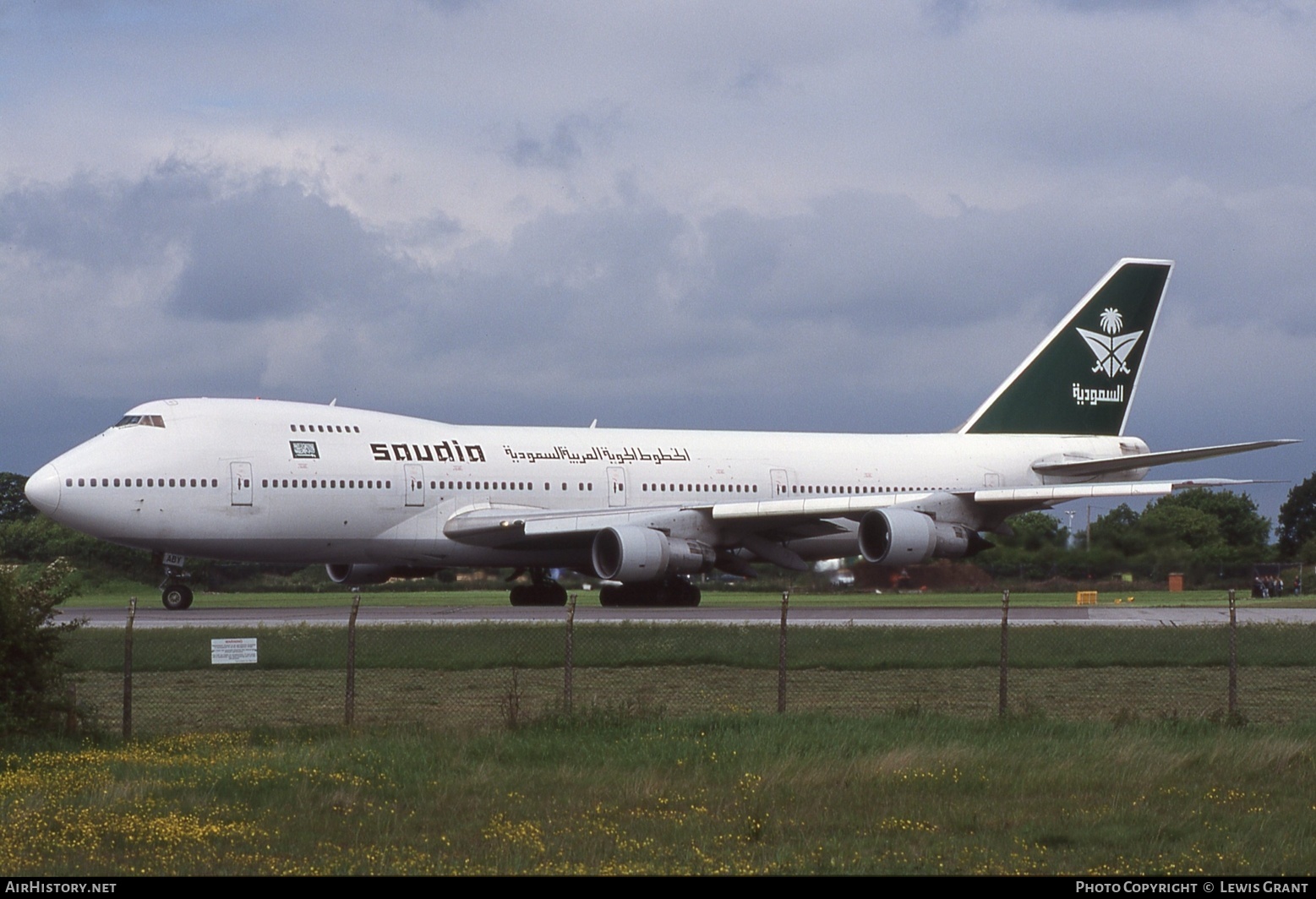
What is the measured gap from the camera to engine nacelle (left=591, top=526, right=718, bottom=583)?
3434cm

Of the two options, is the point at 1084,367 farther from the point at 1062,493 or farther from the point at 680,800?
the point at 680,800

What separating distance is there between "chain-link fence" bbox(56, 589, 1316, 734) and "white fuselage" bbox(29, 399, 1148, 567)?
7632 mm

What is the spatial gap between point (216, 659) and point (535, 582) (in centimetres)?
2454

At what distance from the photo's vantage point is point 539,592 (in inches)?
1549

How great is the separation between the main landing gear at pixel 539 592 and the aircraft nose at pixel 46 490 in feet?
37.4

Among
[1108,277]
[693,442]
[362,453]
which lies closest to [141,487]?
[362,453]

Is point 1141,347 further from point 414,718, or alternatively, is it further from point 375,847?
point 375,847

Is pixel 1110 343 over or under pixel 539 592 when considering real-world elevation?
over

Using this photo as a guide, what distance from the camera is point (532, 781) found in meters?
11.9

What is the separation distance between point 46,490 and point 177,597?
3620mm

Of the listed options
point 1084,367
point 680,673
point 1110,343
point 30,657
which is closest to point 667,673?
point 680,673

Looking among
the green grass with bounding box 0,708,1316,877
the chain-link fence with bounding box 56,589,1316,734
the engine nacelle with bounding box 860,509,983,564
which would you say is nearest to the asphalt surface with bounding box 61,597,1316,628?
the engine nacelle with bounding box 860,509,983,564

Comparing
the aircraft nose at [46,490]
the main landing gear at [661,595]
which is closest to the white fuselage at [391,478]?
the aircraft nose at [46,490]

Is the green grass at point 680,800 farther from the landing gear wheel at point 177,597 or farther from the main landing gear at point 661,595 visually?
→ the main landing gear at point 661,595
